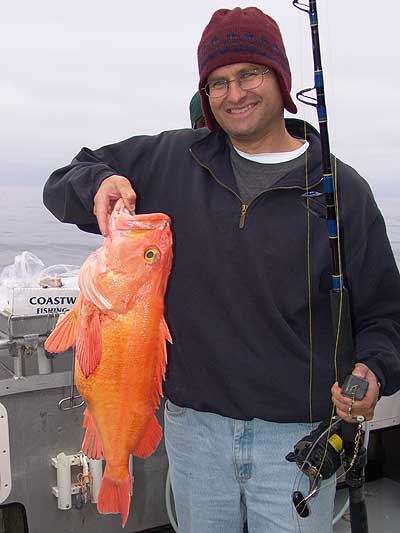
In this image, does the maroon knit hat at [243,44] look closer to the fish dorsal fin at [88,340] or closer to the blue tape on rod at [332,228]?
the blue tape on rod at [332,228]

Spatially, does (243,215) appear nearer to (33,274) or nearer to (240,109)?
(240,109)

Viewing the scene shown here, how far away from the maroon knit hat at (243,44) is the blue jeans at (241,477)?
1.12 meters

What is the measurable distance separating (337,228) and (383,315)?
1.24 feet

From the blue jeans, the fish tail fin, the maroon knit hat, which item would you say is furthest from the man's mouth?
the fish tail fin

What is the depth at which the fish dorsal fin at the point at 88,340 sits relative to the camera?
2.00 m

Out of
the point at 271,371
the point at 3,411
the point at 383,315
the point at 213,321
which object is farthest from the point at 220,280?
the point at 3,411

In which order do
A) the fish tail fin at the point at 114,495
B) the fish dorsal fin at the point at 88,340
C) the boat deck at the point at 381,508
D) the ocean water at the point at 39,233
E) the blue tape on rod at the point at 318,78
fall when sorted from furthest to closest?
1. the ocean water at the point at 39,233
2. the boat deck at the point at 381,508
3. the blue tape on rod at the point at 318,78
4. the fish tail fin at the point at 114,495
5. the fish dorsal fin at the point at 88,340

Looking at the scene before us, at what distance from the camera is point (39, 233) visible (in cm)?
478

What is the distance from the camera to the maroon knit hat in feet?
7.27

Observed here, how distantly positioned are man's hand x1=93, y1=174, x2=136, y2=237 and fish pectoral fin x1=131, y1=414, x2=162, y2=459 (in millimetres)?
617

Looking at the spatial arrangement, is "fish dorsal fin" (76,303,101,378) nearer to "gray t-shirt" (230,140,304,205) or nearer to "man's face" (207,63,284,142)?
"gray t-shirt" (230,140,304,205)

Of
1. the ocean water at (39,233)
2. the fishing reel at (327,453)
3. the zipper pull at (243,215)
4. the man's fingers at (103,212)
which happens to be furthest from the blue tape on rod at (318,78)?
the ocean water at (39,233)

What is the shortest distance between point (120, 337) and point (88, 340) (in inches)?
4.1

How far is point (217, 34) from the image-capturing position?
7.38ft
